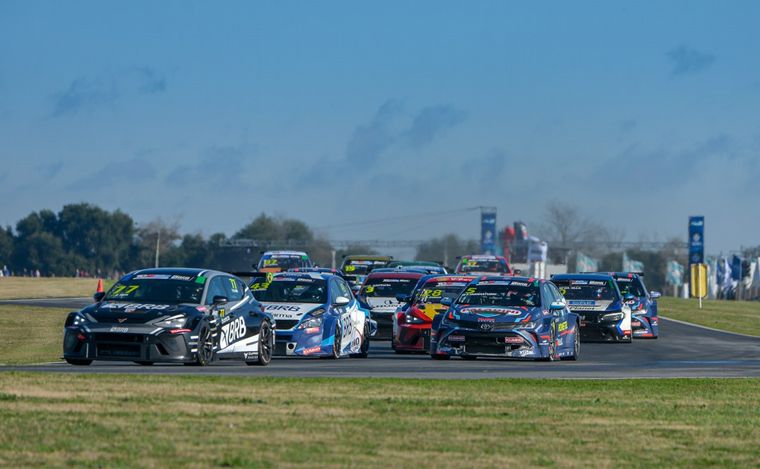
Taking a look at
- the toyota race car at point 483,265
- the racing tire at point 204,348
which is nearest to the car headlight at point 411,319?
the racing tire at point 204,348

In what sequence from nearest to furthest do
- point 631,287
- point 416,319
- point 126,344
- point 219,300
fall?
point 126,344
point 219,300
point 416,319
point 631,287

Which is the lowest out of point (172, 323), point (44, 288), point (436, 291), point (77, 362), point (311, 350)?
point (77, 362)

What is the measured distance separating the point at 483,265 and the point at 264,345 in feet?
95.0

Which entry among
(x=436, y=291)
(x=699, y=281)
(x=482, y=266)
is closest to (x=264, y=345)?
(x=436, y=291)

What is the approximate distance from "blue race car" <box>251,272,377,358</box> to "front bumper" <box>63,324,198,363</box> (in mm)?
4666

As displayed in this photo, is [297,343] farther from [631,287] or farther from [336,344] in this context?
[631,287]

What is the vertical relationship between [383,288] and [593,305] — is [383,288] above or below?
above

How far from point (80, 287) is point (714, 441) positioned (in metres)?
65.2

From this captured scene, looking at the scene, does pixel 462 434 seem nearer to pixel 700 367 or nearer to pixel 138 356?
pixel 138 356

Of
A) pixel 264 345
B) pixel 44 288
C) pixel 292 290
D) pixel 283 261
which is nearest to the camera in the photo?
pixel 264 345

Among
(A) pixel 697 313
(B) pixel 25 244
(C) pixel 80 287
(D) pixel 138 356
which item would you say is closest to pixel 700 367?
(D) pixel 138 356

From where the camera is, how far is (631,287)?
3750 cm

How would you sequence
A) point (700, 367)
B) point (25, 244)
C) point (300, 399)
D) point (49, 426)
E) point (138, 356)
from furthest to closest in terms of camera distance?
point (25, 244) < point (700, 367) < point (138, 356) < point (300, 399) < point (49, 426)

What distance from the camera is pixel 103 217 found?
178m
